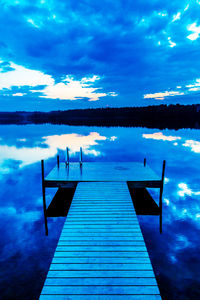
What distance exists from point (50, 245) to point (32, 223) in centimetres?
260

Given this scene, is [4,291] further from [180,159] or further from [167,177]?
[180,159]

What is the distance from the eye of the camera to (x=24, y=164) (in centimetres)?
2617

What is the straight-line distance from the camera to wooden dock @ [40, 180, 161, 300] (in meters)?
4.82

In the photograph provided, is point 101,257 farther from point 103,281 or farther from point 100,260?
point 103,281

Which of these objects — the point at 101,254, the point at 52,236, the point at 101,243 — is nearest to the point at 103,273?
the point at 101,254

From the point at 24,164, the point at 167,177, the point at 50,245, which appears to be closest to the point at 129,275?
the point at 50,245

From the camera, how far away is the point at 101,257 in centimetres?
596

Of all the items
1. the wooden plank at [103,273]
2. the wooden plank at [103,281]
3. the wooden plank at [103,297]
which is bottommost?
the wooden plank at [103,297]

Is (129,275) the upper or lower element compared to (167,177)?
upper

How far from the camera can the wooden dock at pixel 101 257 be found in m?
4.82

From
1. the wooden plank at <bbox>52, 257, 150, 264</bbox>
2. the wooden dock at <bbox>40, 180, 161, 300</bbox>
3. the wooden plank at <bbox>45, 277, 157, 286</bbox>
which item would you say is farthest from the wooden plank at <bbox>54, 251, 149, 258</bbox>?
the wooden plank at <bbox>45, 277, 157, 286</bbox>

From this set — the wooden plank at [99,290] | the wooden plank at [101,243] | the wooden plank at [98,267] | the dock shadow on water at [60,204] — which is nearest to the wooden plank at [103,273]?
the wooden plank at [98,267]

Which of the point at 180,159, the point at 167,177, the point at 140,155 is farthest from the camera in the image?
the point at 140,155

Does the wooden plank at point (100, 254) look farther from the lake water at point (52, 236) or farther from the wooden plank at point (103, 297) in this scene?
the lake water at point (52, 236)
